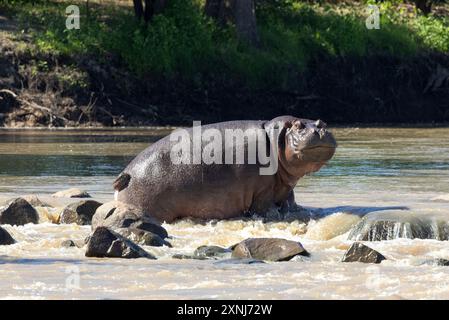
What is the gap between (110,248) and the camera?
380 inches

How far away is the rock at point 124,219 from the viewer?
1078cm

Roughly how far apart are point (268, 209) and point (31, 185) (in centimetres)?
388

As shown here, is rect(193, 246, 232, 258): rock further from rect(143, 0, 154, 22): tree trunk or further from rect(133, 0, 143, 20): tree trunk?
rect(143, 0, 154, 22): tree trunk

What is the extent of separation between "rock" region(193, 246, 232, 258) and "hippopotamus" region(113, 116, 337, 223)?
1.75 m

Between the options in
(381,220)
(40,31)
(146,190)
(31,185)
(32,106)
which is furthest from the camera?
(40,31)

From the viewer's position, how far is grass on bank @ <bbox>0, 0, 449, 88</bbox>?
28703mm

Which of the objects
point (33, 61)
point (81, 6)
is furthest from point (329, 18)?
point (33, 61)

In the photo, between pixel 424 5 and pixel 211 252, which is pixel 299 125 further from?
pixel 424 5

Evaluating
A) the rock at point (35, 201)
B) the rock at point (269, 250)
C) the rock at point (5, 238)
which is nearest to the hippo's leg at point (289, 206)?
the rock at point (269, 250)

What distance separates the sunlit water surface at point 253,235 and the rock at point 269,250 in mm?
116

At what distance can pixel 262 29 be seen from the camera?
32.7 m

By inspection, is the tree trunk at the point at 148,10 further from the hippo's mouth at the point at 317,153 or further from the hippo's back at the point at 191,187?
the hippo's mouth at the point at 317,153

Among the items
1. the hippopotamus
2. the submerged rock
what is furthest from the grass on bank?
the submerged rock

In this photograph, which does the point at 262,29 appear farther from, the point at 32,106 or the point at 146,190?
the point at 146,190
